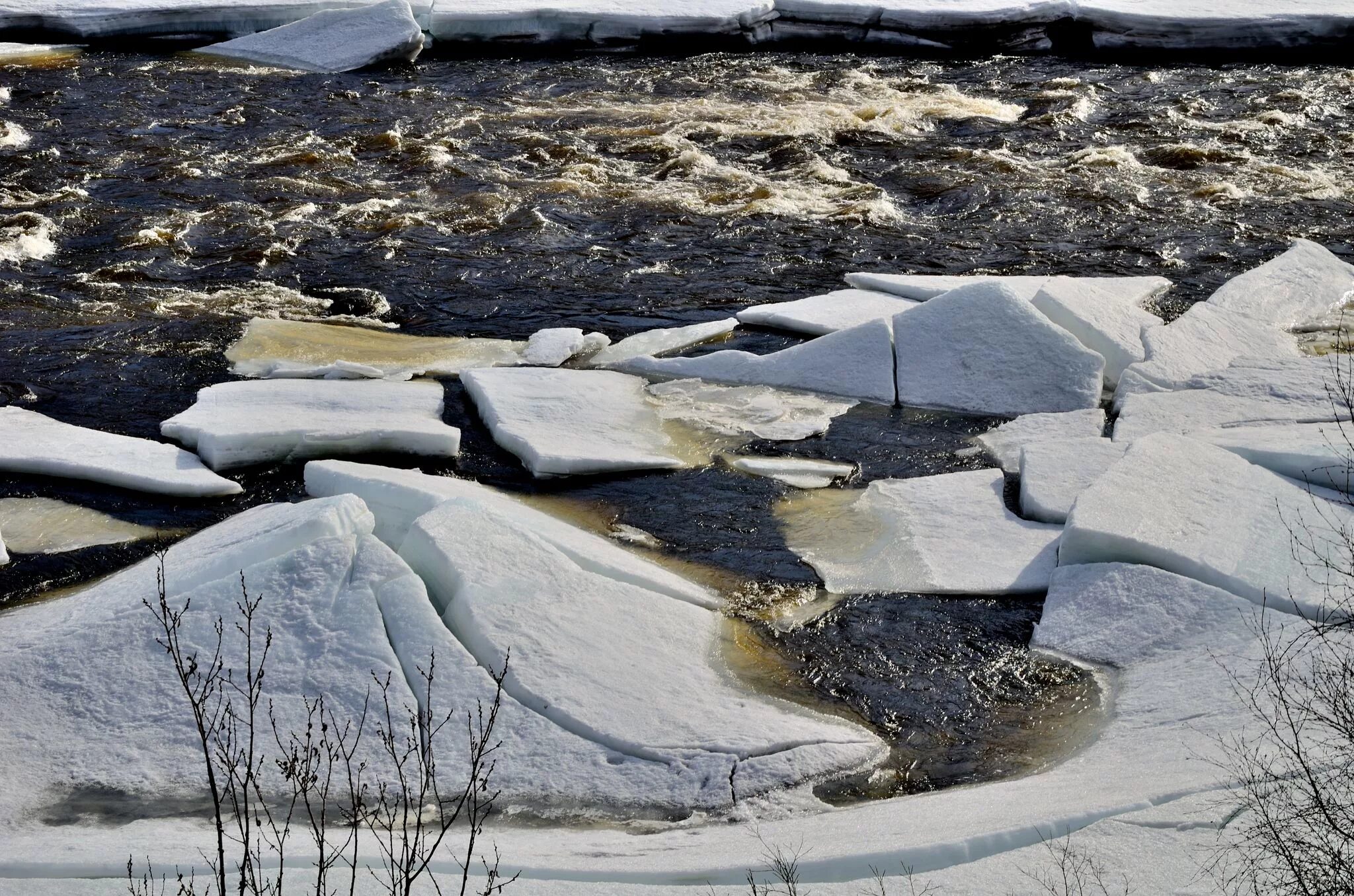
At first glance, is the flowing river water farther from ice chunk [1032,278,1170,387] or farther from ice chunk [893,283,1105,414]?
ice chunk [1032,278,1170,387]

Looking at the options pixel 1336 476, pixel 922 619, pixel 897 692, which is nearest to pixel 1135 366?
pixel 1336 476

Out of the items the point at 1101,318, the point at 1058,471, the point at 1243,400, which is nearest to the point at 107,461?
the point at 1058,471

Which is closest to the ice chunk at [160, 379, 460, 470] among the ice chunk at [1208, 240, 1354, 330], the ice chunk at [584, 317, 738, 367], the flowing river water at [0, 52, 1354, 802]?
the flowing river water at [0, 52, 1354, 802]

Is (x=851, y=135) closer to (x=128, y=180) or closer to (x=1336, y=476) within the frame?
(x=128, y=180)

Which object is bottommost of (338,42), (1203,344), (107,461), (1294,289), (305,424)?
(107,461)

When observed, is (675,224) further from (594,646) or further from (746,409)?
(594,646)

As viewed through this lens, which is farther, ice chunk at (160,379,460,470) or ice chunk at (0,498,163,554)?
ice chunk at (160,379,460,470)
